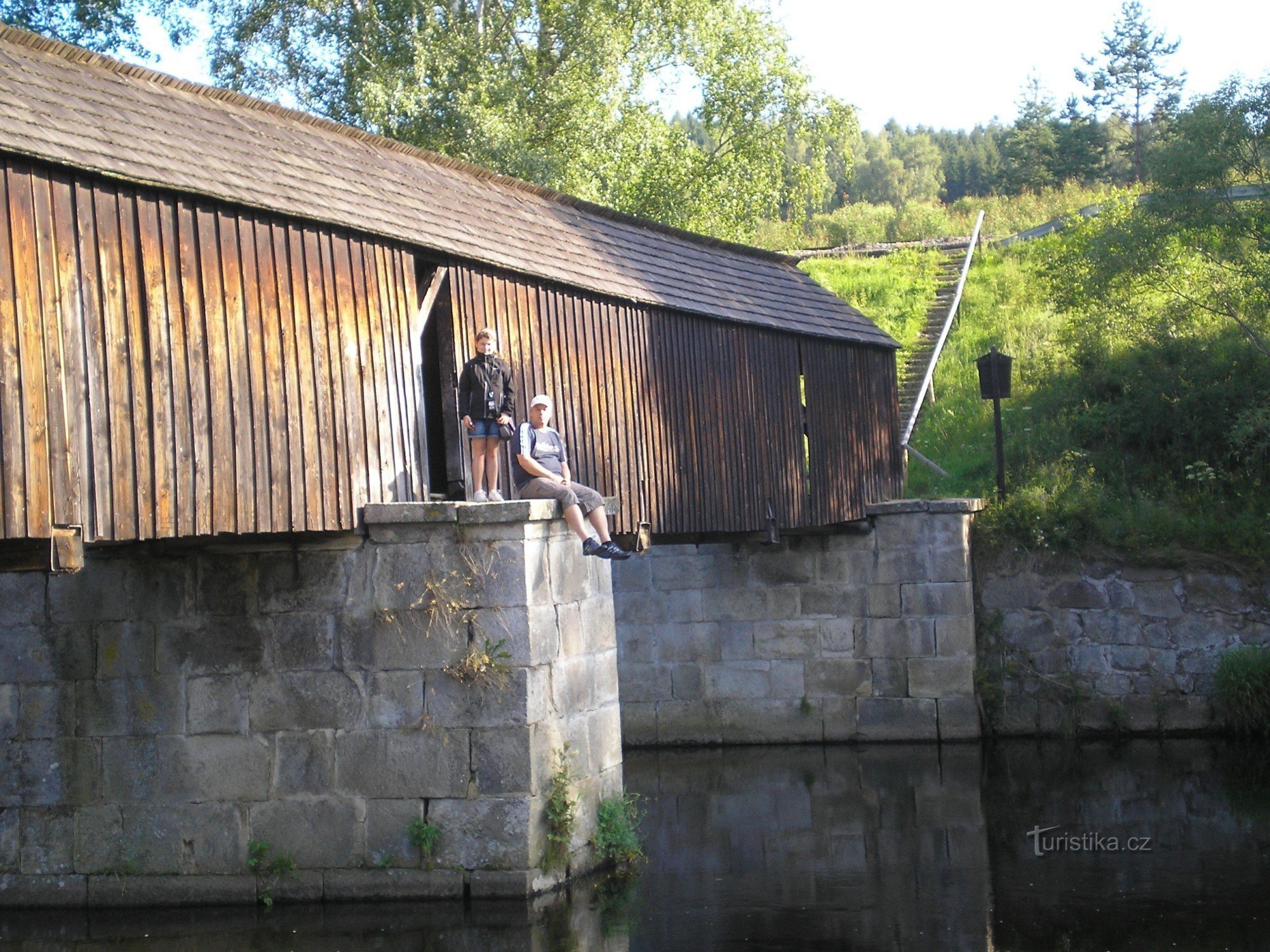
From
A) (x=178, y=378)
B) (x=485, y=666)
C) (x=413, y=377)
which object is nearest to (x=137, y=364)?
(x=178, y=378)

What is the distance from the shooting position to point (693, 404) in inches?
478

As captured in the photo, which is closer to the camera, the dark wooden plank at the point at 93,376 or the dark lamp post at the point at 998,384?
the dark wooden plank at the point at 93,376

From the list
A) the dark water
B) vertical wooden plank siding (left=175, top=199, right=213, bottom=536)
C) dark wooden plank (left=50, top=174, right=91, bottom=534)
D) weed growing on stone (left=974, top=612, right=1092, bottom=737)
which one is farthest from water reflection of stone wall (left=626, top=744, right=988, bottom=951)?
dark wooden plank (left=50, top=174, right=91, bottom=534)

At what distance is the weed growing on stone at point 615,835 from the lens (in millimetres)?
9383

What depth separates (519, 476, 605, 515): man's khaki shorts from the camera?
29.8 feet

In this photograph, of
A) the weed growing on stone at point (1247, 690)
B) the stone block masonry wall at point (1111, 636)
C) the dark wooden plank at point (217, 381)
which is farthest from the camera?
the stone block masonry wall at point (1111, 636)

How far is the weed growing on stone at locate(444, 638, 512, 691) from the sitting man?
87 cm

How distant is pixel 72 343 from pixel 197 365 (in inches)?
31.5

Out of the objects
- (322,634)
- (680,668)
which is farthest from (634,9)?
(322,634)

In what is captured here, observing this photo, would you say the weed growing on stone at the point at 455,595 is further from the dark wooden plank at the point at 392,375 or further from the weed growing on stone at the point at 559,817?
the weed growing on stone at the point at 559,817

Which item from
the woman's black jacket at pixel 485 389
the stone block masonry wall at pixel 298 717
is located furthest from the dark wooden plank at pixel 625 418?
the woman's black jacket at pixel 485 389

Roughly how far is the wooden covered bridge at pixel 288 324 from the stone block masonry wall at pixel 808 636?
8.87 feet

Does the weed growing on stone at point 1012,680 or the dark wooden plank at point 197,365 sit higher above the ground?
the dark wooden plank at point 197,365

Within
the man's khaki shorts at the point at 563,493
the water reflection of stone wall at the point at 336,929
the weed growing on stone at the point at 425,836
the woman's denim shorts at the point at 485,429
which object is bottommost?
the water reflection of stone wall at the point at 336,929
